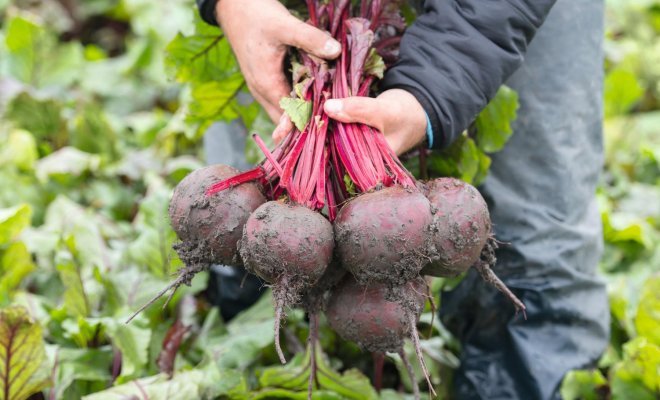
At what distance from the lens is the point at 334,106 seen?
1543 mm

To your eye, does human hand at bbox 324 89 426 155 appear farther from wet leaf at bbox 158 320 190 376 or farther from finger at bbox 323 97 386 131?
wet leaf at bbox 158 320 190 376

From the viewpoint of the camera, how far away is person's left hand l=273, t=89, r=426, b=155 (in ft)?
5.04

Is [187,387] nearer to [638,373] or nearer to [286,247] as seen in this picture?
[286,247]

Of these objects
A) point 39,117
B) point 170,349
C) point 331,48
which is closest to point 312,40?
point 331,48

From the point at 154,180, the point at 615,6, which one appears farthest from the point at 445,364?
the point at 615,6

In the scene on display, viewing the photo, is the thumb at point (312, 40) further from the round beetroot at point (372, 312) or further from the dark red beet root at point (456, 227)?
the round beetroot at point (372, 312)

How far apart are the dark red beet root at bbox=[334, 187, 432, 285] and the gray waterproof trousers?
2.31ft

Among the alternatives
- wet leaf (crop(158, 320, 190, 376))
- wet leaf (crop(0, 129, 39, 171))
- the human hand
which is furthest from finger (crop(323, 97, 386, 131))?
wet leaf (crop(0, 129, 39, 171))

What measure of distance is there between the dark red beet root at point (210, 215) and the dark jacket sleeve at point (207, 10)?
0.50 metres

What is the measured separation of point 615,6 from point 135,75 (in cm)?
333

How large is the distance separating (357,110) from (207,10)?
0.58 metres

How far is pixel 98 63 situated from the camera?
4.61 metres

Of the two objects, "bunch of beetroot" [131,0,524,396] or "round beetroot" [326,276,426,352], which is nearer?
"bunch of beetroot" [131,0,524,396]

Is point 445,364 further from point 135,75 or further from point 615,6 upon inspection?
point 615,6
